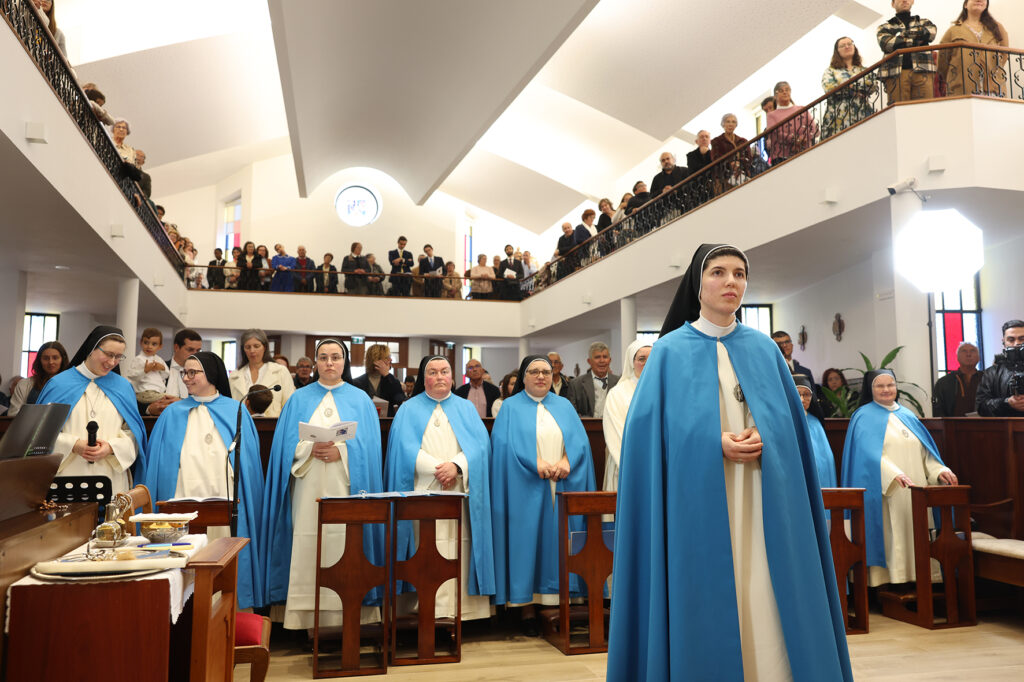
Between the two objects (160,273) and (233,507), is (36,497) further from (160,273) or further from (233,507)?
(160,273)

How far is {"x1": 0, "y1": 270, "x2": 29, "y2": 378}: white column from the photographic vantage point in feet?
39.1

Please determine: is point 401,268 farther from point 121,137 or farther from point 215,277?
point 121,137

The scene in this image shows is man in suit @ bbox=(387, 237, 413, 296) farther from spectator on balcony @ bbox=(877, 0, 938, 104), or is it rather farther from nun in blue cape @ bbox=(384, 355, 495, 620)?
nun in blue cape @ bbox=(384, 355, 495, 620)

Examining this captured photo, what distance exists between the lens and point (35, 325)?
16.9 meters

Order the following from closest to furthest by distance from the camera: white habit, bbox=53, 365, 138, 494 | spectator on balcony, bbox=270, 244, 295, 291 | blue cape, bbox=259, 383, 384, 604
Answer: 1. white habit, bbox=53, 365, 138, 494
2. blue cape, bbox=259, 383, 384, 604
3. spectator on balcony, bbox=270, 244, 295, 291

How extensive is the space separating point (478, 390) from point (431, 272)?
9.70m

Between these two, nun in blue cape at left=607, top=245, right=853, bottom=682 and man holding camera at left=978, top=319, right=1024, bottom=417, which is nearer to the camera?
nun in blue cape at left=607, top=245, right=853, bottom=682

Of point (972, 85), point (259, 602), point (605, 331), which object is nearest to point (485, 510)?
point (259, 602)

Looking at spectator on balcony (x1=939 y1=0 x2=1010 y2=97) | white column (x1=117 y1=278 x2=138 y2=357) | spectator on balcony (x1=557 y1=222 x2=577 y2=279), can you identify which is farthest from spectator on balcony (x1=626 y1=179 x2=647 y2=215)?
white column (x1=117 y1=278 x2=138 y2=357)

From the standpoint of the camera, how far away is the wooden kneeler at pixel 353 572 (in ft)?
14.0

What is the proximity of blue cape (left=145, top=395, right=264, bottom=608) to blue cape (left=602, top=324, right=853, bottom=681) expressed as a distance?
2.73m

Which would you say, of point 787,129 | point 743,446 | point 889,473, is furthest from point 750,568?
point 787,129

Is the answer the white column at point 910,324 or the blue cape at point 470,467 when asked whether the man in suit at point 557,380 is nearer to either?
the blue cape at point 470,467

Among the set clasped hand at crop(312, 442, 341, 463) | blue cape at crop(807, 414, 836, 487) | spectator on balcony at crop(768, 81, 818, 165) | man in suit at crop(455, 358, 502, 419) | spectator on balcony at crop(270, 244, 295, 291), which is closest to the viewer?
clasped hand at crop(312, 442, 341, 463)
